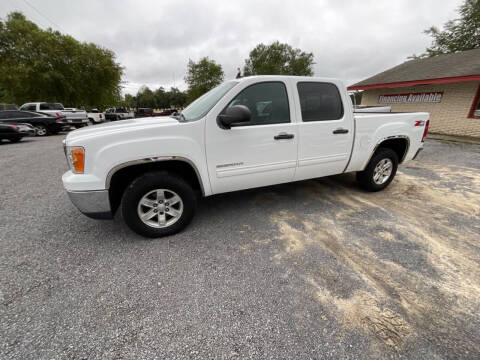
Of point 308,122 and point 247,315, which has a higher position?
point 308,122

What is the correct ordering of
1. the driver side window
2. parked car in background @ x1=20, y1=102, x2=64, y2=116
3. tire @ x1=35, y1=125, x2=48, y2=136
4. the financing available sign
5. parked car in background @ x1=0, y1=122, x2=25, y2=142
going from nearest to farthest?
the driver side window < parked car in background @ x1=0, y1=122, x2=25, y2=142 < the financing available sign < tire @ x1=35, y1=125, x2=48, y2=136 < parked car in background @ x1=20, y1=102, x2=64, y2=116

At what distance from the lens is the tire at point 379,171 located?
3.77 metres

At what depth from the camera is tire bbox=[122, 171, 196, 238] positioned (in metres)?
2.43

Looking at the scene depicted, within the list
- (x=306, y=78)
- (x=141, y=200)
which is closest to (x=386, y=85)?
(x=306, y=78)

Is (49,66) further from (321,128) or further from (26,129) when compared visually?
(321,128)

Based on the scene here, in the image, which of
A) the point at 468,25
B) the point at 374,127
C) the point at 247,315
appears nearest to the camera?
the point at 247,315

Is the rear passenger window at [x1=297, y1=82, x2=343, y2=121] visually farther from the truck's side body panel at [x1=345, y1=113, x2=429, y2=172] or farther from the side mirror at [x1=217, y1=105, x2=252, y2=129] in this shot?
the side mirror at [x1=217, y1=105, x2=252, y2=129]

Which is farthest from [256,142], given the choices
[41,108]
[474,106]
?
[41,108]

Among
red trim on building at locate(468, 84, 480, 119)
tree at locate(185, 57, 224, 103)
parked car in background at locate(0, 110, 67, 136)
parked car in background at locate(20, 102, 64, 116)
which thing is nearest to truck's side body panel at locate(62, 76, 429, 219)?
red trim on building at locate(468, 84, 480, 119)

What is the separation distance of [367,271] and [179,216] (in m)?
2.12

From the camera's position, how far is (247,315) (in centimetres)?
170

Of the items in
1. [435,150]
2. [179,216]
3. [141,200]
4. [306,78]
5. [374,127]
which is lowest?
[435,150]

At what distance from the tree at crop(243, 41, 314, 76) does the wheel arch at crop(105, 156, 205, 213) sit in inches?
2057

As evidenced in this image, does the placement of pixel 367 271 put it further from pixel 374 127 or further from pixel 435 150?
pixel 435 150
